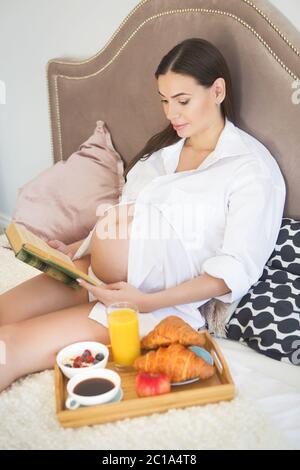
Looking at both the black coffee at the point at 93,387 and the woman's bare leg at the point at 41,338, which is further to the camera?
the woman's bare leg at the point at 41,338

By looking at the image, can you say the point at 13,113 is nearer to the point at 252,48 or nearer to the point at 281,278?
the point at 252,48

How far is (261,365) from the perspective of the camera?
1.29 m

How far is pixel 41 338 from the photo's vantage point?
127 centimetres

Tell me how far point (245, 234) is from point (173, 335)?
0.35 meters

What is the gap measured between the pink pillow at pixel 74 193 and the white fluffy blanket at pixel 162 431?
96 centimetres

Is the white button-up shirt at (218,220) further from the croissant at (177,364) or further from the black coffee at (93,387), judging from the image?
the black coffee at (93,387)

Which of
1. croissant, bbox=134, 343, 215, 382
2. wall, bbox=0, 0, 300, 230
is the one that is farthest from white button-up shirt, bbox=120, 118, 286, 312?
wall, bbox=0, 0, 300, 230

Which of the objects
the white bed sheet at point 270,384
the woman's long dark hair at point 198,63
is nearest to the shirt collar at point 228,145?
the woman's long dark hair at point 198,63

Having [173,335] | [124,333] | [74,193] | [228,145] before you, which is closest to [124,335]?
[124,333]

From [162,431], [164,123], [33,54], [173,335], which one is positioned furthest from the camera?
[33,54]

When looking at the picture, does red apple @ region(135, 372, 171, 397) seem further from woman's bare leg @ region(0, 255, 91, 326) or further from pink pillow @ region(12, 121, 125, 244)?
pink pillow @ region(12, 121, 125, 244)

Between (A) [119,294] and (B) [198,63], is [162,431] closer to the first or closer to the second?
(A) [119,294]

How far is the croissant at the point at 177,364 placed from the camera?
3.64ft

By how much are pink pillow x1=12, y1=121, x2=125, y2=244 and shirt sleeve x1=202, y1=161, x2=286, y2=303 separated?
2.48 ft
